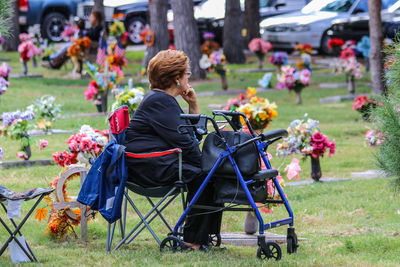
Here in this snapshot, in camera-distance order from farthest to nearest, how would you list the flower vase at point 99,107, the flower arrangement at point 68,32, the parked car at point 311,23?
the flower arrangement at point 68,32 → the parked car at point 311,23 → the flower vase at point 99,107

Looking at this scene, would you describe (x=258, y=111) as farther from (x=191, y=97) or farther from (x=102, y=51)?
(x=102, y=51)

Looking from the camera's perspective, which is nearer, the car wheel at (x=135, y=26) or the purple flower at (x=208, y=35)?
the purple flower at (x=208, y=35)

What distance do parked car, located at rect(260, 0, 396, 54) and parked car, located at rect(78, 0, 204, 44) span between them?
10.5 feet

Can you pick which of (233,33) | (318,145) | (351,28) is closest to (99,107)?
(318,145)

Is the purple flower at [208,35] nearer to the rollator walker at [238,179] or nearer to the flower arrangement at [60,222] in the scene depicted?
the flower arrangement at [60,222]

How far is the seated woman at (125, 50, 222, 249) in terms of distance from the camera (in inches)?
211

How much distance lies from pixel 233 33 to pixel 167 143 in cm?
1610

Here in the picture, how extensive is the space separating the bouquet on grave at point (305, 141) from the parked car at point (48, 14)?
16.4 m

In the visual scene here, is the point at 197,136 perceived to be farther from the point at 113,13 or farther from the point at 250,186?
the point at 113,13

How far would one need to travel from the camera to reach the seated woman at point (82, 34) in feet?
58.4

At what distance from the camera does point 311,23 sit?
21.2m

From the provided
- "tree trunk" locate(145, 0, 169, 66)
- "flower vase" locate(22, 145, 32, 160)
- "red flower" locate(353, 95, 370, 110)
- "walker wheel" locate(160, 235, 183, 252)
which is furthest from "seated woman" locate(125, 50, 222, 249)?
"tree trunk" locate(145, 0, 169, 66)

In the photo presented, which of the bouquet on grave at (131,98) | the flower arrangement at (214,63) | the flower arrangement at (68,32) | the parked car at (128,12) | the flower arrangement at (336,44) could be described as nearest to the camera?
the bouquet on grave at (131,98)

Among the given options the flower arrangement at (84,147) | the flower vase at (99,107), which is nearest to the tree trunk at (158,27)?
the flower vase at (99,107)
